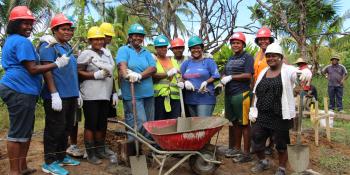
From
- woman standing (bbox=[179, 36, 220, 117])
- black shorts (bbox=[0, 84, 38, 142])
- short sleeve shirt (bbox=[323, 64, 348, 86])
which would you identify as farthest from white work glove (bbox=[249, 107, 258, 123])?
short sleeve shirt (bbox=[323, 64, 348, 86])

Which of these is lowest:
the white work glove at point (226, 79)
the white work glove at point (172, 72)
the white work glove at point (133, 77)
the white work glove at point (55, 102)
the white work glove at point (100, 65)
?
the white work glove at point (55, 102)

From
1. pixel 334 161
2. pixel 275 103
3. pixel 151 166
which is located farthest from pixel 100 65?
pixel 334 161

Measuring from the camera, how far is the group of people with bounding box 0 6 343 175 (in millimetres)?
3895

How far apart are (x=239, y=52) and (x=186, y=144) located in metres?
1.62

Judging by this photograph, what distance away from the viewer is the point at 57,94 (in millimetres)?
4090

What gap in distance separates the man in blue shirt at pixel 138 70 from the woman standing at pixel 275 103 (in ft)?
4.32

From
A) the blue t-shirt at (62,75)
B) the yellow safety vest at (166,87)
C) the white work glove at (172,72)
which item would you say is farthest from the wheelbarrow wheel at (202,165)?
the blue t-shirt at (62,75)

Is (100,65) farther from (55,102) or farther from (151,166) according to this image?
(151,166)

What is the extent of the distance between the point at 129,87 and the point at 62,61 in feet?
3.17

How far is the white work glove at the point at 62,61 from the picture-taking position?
13.1 ft

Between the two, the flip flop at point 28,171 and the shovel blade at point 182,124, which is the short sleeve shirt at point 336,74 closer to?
the shovel blade at point 182,124

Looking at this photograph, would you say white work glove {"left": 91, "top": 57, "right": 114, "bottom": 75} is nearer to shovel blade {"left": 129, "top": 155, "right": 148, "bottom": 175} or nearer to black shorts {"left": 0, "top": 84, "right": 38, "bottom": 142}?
black shorts {"left": 0, "top": 84, "right": 38, "bottom": 142}

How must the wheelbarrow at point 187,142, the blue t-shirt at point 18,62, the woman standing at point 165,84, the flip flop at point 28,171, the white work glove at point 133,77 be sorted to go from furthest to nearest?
1. the woman standing at point 165,84
2. the white work glove at point 133,77
3. the flip flop at point 28,171
4. the wheelbarrow at point 187,142
5. the blue t-shirt at point 18,62

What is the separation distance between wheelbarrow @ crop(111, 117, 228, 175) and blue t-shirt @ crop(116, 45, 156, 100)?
44 centimetres
